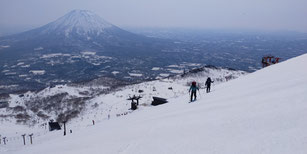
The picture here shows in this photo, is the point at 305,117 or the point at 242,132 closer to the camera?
the point at 305,117

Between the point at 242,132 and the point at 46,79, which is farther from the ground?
the point at 242,132

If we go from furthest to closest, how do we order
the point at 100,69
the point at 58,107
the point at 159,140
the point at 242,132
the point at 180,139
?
the point at 100,69
the point at 58,107
the point at 159,140
the point at 180,139
the point at 242,132

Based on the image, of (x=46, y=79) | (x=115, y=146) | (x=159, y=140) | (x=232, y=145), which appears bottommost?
(x=46, y=79)

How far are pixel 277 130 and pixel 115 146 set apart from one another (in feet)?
15.4

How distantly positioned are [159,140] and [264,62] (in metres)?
27.1

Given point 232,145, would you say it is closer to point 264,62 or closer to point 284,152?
point 284,152

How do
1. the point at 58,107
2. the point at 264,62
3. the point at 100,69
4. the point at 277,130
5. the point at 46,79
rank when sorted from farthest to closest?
the point at 100,69
the point at 46,79
the point at 58,107
the point at 264,62
the point at 277,130

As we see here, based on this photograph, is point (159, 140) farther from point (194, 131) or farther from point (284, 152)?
point (284, 152)

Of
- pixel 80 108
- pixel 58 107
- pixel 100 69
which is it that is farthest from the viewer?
pixel 100 69

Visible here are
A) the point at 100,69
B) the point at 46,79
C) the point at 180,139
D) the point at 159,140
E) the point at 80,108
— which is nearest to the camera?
the point at 180,139

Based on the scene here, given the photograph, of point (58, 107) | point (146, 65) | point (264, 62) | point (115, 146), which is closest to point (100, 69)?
point (146, 65)

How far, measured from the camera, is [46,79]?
139 m

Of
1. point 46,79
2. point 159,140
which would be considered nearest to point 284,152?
point 159,140

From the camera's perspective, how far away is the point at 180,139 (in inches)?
221
